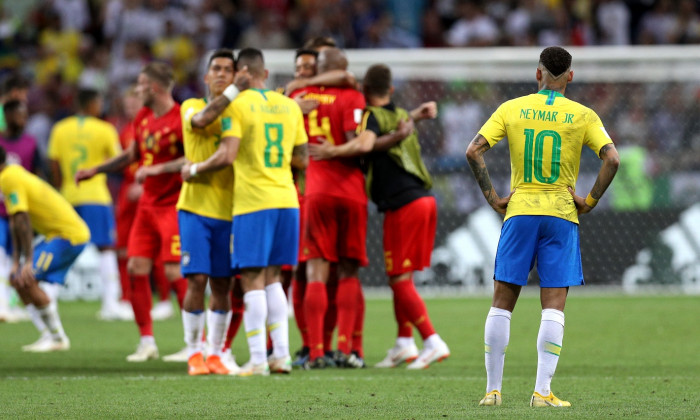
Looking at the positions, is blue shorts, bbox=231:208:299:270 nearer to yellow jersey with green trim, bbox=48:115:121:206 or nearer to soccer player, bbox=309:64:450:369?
soccer player, bbox=309:64:450:369

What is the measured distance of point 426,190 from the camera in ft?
30.4

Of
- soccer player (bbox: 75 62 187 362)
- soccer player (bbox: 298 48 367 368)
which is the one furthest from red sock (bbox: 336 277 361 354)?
soccer player (bbox: 75 62 187 362)

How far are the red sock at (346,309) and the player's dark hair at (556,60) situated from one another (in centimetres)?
318

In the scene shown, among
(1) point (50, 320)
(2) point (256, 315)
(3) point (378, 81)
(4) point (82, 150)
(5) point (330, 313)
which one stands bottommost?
(1) point (50, 320)

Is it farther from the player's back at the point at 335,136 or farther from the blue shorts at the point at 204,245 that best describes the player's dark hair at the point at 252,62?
the blue shorts at the point at 204,245

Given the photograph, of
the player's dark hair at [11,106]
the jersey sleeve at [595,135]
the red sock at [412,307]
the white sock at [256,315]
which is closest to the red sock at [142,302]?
the white sock at [256,315]

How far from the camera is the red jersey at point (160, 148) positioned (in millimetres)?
9484

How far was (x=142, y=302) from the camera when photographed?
9.84m

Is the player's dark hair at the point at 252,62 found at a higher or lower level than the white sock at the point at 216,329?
higher

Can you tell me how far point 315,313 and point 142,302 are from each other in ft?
5.76

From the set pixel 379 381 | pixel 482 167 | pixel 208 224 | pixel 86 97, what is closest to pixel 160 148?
pixel 208 224

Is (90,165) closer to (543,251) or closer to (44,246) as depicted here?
(44,246)

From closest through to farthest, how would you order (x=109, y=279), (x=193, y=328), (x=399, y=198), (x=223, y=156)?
(x=223, y=156) < (x=193, y=328) < (x=399, y=198) < (x=109, y=279)

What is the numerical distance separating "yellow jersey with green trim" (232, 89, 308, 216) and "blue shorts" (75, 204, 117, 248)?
6.71 m
